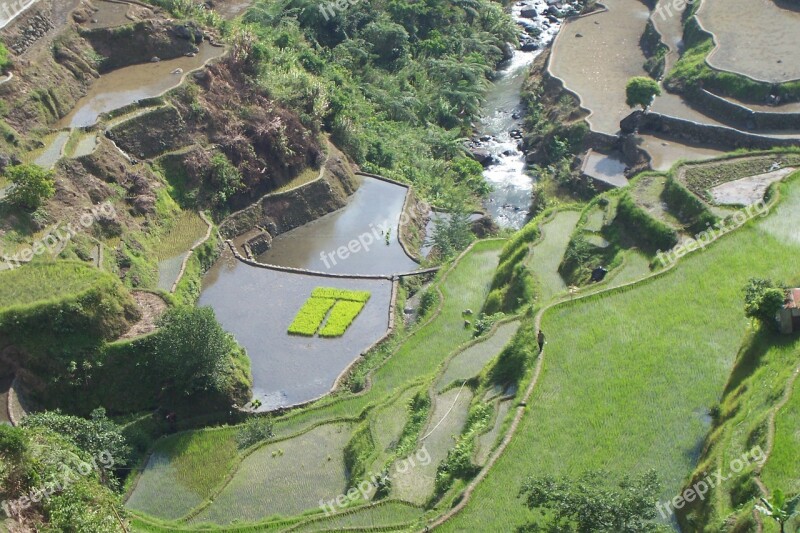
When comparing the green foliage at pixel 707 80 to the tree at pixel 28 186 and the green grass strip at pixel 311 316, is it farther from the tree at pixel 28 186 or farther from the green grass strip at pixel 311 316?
the tree at pixel 28 186

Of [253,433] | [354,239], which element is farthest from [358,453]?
[354,239]

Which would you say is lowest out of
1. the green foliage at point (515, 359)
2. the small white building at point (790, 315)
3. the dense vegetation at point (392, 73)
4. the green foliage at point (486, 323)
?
the dense vegetation at point (392, 73)

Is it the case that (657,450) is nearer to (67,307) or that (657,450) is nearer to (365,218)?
(67,307)

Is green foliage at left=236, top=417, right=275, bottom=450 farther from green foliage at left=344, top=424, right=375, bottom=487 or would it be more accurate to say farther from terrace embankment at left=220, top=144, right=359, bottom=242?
terrace embankment at left=220, top=144, right=359, bottom=242

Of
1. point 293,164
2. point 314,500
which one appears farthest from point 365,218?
point 314,500

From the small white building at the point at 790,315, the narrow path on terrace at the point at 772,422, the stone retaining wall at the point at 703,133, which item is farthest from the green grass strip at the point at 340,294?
the stone retaining wall at the point at 703,133

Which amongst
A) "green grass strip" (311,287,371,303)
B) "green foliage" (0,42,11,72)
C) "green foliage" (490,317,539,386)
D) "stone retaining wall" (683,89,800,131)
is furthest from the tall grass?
"green foliage" (0,42,11,72)
